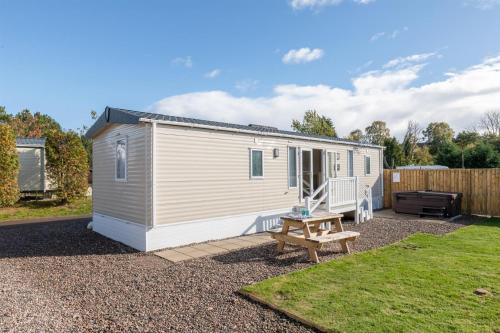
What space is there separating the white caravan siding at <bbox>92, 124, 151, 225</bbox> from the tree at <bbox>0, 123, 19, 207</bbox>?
548 centimetres

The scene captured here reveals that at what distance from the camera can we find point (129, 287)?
444 centimetres

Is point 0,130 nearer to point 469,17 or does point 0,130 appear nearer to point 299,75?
point 299,75

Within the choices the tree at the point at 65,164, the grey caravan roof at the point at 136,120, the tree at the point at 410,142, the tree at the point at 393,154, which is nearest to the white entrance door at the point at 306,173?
the grey caravan roof at the point at 136,120

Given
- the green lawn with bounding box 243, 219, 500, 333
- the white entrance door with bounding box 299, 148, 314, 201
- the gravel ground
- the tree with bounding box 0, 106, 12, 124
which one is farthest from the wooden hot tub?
the tree with bounding box 0, 106, 12, 124

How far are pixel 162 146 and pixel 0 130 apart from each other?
9776 mm

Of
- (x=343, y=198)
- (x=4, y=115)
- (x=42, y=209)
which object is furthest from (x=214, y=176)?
(x=4, y=115)

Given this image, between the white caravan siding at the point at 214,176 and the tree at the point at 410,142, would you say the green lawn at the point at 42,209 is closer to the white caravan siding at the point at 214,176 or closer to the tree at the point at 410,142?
the white caravan siding at the point at 214,176

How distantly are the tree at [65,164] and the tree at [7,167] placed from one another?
1.47m

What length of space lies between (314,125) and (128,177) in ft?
76.7

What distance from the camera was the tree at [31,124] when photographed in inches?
1233

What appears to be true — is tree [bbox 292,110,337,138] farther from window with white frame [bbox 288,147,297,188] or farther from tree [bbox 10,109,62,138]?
tree [bbox 10,109,62,138]

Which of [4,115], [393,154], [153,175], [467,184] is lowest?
[467,184]

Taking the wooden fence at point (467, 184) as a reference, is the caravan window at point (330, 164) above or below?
above

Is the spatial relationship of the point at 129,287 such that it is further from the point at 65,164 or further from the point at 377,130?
the point at 377,130
